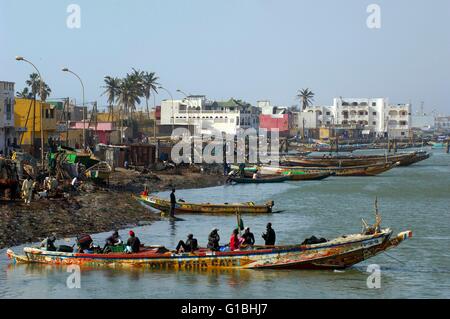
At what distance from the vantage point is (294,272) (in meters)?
28.0

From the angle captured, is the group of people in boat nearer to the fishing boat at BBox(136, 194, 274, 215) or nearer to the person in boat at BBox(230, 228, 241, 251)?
the person in boat at BBox(230, 228, 241, 251)

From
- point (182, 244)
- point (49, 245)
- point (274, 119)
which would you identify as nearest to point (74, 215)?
point (49, 245)

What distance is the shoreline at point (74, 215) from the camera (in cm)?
3409

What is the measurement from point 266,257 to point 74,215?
14.1 metres

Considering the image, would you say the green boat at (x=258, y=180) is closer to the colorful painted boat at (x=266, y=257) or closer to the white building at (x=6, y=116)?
the white building at (x=6, y=116)

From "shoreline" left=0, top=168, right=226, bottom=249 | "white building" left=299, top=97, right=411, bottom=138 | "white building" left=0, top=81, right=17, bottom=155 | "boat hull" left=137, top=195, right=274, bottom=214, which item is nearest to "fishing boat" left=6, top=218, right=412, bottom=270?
"shoreline" left=0, top=168, right=226, bottom=249

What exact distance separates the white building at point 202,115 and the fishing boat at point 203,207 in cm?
8166

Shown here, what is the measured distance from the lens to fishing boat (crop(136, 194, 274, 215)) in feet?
145

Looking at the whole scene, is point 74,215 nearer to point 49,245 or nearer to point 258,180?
point 49,245

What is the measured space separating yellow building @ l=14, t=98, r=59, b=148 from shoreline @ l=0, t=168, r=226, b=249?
15.9 meters

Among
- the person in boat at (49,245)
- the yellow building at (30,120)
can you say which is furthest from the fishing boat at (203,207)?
the yellow building at (30,120)

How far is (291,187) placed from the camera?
2857 inches

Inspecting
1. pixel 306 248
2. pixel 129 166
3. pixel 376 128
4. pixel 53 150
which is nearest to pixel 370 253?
pixel 306 248
